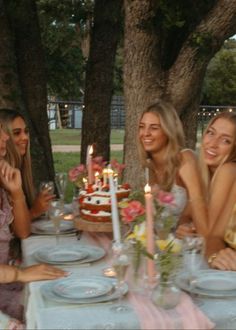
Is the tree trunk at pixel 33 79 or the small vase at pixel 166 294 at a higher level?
the tree trunk at pixel 33 79

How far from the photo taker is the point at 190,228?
3.12m

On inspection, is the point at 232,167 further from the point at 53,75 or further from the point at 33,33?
the point at 53,75

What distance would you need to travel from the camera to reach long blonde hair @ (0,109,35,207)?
3758 mm

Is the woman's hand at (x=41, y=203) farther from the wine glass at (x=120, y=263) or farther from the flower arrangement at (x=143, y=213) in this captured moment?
the wine glass at (x=120, y=263)

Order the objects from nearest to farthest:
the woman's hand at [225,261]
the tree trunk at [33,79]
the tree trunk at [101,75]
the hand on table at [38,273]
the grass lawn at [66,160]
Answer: the hand on table at [38,273] < the woman's hand at [225,261] < the tree trunk at [33,79] < the tree trunk at [101,75] < the grass lawn at [66,160]

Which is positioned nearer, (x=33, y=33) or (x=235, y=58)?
(x=33, y=33)

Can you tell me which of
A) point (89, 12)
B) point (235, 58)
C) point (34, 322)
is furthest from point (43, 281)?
point (235, 58)

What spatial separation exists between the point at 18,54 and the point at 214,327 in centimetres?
479

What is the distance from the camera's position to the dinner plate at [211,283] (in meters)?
2.27

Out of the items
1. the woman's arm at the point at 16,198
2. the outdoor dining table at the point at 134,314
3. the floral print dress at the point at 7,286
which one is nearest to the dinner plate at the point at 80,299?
the outdoor dining table at the point at 134,314

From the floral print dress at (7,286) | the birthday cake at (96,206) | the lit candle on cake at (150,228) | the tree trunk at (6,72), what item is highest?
the tree trunk at (6,72)

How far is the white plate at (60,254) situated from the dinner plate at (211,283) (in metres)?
0.57

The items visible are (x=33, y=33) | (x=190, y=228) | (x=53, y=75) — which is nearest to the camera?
(x=190, y=228)

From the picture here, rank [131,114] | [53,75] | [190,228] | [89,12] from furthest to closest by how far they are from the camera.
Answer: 1. [53,75]
2. [89,12]
3. [131,114]
4. [190,228]
